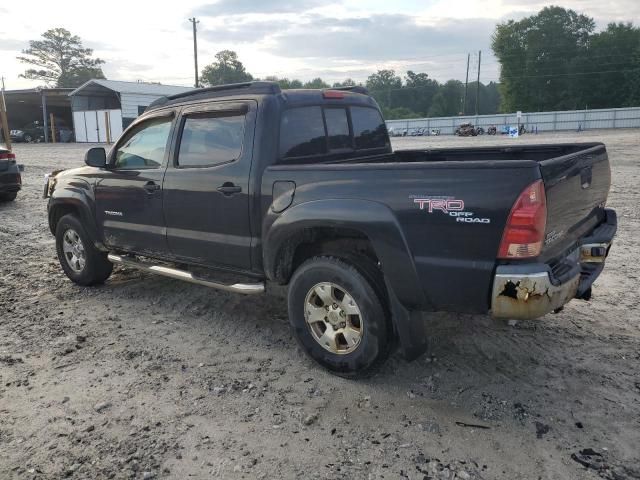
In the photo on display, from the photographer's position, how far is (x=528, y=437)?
3094 mm

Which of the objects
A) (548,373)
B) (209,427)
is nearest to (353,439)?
(209,427)

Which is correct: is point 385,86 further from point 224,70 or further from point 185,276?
point 185,276

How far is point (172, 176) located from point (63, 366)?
1.74 metres

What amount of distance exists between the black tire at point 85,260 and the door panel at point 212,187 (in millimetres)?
1472

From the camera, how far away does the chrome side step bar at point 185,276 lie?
4.25 m

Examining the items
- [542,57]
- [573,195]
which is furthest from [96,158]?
[542,57]

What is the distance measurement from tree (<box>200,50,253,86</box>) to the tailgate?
281ft

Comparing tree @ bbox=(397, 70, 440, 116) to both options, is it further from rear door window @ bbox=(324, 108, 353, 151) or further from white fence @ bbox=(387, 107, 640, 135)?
rear door window @ bbox=(324, 108, 353, 151)

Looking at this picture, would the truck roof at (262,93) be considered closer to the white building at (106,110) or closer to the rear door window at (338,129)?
the rear door window at (338,129)

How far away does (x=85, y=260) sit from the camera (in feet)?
19.2

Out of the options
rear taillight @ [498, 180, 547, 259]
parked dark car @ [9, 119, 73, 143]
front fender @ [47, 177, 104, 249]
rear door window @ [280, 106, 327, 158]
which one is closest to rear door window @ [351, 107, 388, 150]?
rear door window @ [280, 106, 327, 158]

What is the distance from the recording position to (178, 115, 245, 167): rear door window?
4.29 m

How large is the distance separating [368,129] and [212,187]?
1638 mm

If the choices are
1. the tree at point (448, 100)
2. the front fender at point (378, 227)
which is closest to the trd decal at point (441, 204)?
the front fender at point (378, 227)
